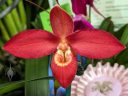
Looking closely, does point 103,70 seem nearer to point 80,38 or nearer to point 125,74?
point 125,74

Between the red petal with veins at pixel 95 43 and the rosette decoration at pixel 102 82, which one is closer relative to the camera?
the red petal with veins at pixel 95 43

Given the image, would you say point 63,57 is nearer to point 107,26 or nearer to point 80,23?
point 80,23

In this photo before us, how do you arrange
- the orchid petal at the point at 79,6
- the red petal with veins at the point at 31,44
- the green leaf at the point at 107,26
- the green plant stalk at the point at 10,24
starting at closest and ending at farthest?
the red petal with veins at the point at 31,44
the orchid petal at the point at 79,6
the green leaf at the point at 107,26
the green plant stalk at the point at 10,24

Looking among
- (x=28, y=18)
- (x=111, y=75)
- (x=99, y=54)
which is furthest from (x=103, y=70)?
(x=28, y=18)

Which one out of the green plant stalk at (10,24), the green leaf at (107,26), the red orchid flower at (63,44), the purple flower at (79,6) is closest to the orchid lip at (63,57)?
the red orchid flower at (63,44)

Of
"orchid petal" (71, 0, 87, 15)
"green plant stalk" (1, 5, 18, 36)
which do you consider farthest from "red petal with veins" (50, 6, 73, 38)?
"green plant stalk" (1, 5, 18, 36)

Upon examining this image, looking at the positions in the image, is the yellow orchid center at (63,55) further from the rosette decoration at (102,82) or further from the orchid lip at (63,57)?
the rosette decoration at (102,82)
